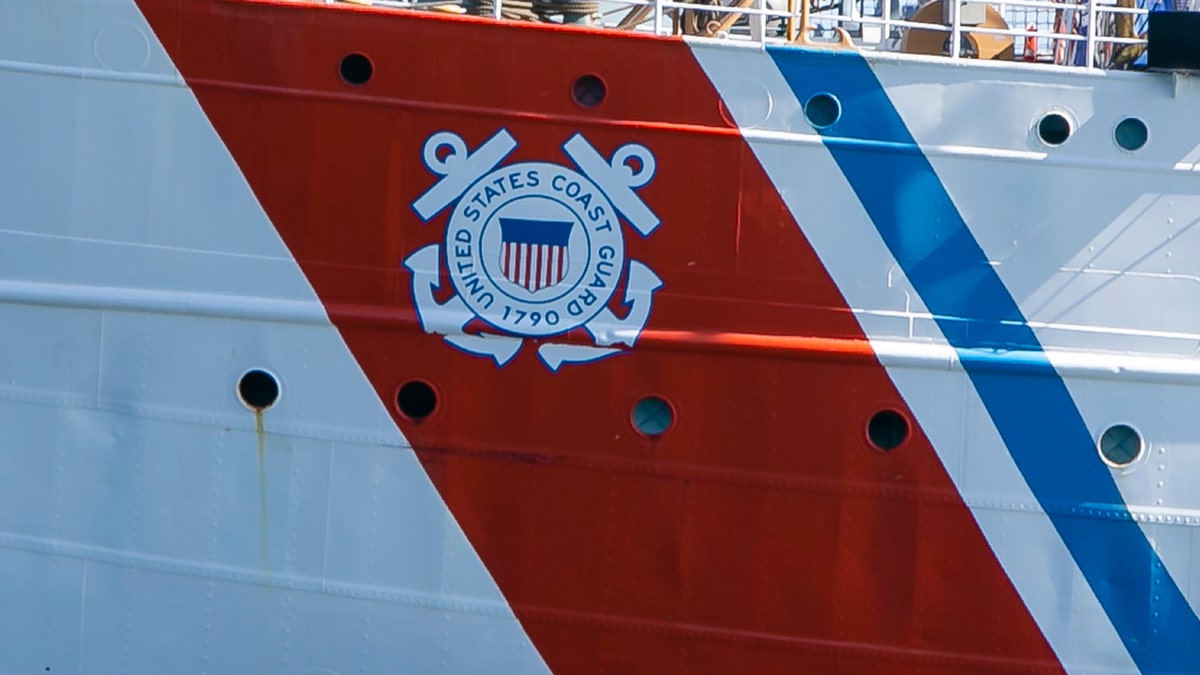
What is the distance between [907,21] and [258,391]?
3.20 meters

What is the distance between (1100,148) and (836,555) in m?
1.88

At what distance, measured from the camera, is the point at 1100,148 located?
5.03 m

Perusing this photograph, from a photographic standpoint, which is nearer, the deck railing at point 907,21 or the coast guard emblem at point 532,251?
the coast guard emblem at point 532,251

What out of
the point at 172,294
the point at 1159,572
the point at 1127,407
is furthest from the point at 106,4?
the point at 1159,572

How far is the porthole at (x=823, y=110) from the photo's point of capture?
5.01 metres

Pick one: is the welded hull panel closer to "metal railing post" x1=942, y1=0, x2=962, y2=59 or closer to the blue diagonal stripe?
the blue diagonal stripe

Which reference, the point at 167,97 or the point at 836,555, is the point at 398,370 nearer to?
the point at 167,97

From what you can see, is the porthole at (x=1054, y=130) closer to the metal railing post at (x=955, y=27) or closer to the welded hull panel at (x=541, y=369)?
the welded hull panel at (x=541, y=369)

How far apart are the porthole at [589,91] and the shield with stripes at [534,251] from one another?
1.57 feet

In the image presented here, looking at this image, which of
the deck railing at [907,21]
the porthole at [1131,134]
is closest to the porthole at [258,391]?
the deck railing at [907,21]

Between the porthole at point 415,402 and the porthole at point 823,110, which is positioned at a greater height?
the porthole at point 823,110

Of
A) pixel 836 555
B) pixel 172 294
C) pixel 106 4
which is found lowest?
pixel 836 555

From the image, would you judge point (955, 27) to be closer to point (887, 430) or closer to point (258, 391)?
point (887, 430)

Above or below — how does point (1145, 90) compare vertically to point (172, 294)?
above
